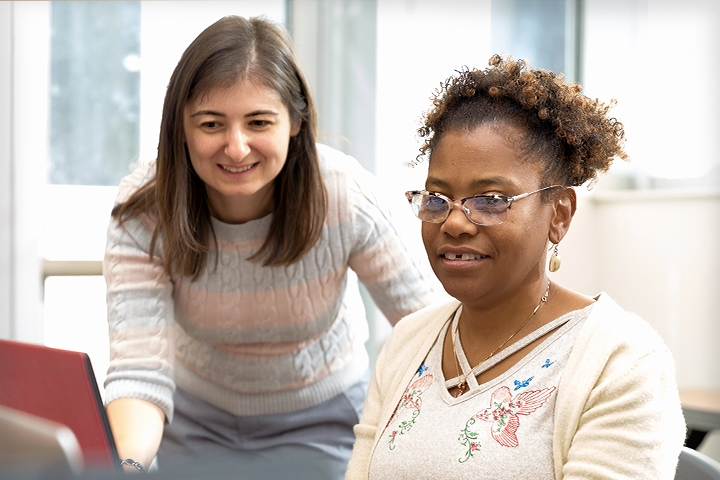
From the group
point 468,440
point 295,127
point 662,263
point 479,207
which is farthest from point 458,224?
point 662,263

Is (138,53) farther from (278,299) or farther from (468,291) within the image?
(468,291)

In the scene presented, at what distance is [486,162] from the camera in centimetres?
128

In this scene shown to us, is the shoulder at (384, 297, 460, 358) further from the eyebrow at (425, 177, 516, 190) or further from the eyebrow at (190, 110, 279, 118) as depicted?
the eyebrow at (190, 110, 279, 118)

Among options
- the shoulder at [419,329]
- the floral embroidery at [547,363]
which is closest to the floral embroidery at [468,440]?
the floral embroidery at [547,363]

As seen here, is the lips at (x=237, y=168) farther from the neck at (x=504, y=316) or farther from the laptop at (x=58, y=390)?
the laptop at (x=58, y=390)

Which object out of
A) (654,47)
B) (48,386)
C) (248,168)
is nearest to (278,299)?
(248,168)

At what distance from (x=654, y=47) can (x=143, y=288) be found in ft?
8.94

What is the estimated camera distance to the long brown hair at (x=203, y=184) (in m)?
1.74

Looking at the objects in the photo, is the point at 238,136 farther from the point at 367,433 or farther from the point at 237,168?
the point at 367,433

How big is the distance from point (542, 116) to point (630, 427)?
43 cm

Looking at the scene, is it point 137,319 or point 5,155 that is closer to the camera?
point 137,319

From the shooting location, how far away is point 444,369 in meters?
1.39

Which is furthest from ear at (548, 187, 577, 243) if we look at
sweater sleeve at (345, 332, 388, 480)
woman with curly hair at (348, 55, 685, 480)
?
sweater sleeve at (345, 332, 388, 480)

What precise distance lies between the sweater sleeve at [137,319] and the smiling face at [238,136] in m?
0.20
